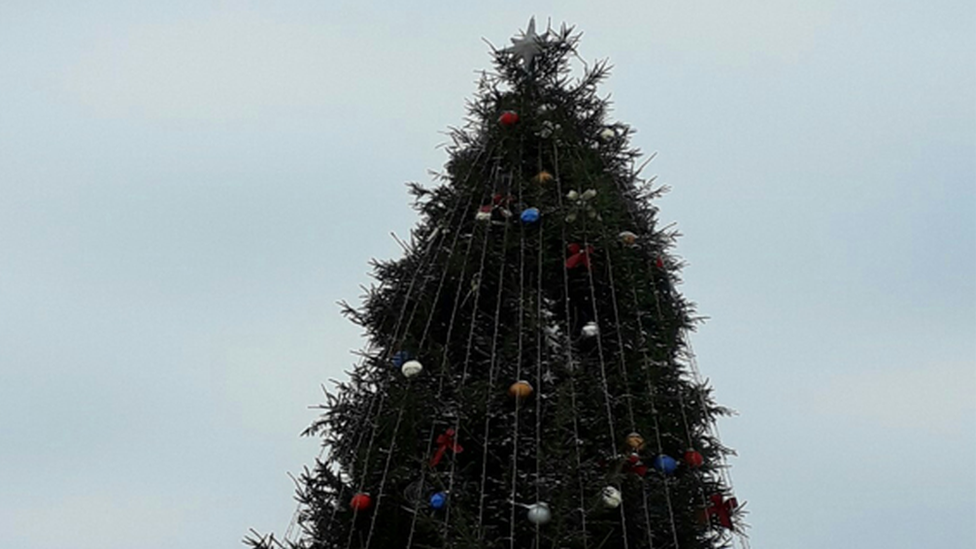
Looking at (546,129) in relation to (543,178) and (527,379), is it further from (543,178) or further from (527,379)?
(527,379)

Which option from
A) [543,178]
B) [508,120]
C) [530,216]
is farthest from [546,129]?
[530,216]

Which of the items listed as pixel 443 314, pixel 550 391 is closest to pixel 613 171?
pixel 443 314

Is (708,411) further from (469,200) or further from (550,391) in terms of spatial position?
(469,200)

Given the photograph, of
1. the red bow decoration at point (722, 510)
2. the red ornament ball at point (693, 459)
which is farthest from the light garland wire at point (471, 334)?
the red bow decoration at point (722, 510)

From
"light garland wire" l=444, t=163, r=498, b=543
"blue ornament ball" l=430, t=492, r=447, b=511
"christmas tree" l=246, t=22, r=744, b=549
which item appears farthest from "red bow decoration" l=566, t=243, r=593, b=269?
"blue ornament ball" l=430, t=492, r=447, b=511

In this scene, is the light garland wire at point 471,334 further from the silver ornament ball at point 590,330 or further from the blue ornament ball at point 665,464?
the blue ornament ball at point 665,464

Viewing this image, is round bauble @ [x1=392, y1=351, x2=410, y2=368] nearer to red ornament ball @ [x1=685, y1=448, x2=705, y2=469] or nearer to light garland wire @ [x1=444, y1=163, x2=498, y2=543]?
light garland wire @ [x1=444, y1=163, x2=498, y2=543]
